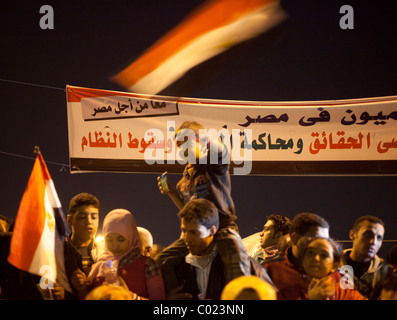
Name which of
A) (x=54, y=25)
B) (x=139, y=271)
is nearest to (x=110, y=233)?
(x=139, y=271)

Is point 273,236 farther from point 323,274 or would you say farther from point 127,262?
point 127,262

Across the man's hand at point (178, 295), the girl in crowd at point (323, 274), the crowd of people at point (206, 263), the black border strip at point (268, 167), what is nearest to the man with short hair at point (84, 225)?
the crowd of people at point (206, 263)

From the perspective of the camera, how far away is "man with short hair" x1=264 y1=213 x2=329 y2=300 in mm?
2949

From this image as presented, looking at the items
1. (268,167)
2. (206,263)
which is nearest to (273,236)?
(268,167)

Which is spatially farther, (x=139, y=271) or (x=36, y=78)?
(x=36, y=78)

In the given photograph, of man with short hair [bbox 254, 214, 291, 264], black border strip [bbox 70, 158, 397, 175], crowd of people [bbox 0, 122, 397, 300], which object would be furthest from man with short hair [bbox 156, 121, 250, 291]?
black border strip [bbox 70, 158, 397, 175]

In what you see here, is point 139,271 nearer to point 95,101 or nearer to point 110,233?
point 110,233

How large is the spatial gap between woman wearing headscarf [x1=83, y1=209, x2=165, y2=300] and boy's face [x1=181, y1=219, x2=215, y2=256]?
0.85 feet

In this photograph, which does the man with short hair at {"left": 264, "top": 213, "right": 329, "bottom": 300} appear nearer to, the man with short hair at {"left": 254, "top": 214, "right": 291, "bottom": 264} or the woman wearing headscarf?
the woman wearing headscarf

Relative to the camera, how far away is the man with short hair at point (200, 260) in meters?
2.86

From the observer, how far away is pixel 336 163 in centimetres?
564
